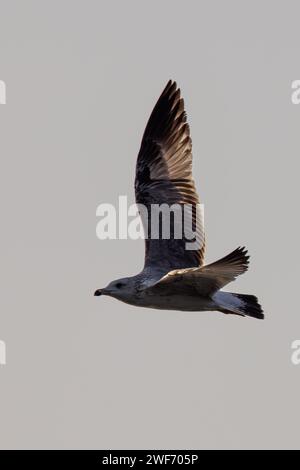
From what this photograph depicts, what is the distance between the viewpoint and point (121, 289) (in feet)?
49.1

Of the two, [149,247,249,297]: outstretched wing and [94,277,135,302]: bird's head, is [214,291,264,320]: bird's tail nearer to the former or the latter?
[149,247,249,297]: outstretched wing

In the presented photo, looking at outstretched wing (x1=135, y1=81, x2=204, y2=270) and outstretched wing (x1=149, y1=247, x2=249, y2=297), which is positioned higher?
outstretched wing (x1=135, y1=81, x2=204, y2=270)

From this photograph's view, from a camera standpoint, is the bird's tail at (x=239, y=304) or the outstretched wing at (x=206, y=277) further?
the bird's tail at (x=239, y=304)

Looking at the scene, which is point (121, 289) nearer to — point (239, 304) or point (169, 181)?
point (239, 304)

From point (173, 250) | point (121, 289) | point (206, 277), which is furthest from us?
point (173, 250)

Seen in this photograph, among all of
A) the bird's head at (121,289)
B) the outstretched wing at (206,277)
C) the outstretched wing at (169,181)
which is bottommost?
the outstretched wing at (206,277)

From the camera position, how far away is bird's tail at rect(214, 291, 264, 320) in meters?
14.7

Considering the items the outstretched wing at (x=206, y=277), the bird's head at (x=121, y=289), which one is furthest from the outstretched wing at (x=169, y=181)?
the outstretched wing at (x=206, y=277)

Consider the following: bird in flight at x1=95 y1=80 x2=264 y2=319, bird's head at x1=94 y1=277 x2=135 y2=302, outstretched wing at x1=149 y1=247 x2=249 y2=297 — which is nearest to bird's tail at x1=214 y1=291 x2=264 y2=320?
bird in flight at x1=95 y1=80 x2=264 y2=319

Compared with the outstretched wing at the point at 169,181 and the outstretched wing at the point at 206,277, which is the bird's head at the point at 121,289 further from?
the outstretched wing at the point at 169,181

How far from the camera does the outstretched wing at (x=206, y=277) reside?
1312 centimetres

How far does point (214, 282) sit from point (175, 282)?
432 mm

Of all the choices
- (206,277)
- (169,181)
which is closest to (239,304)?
(206,277)

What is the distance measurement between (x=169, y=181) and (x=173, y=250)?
127 centimetres
